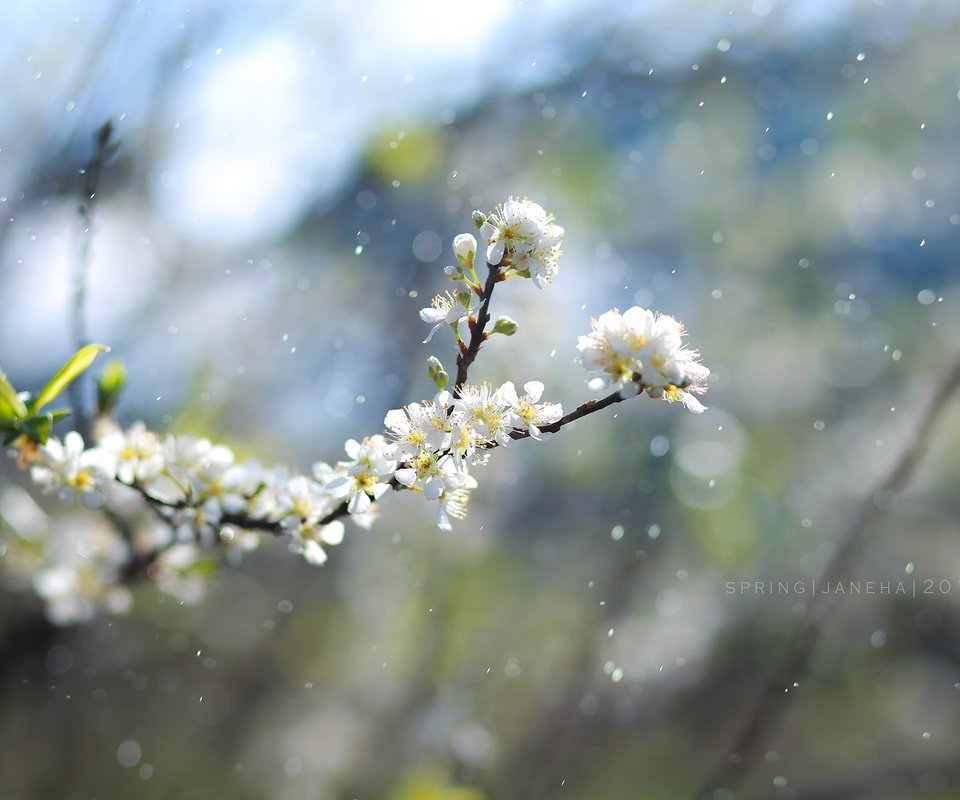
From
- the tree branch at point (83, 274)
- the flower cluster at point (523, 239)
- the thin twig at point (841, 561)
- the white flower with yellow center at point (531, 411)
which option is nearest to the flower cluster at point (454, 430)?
the white flower with yellow center at point (531, 411)

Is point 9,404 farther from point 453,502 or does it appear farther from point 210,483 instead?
point 453,502

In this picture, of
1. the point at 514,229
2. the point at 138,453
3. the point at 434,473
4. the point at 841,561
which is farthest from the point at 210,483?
the point at 841,561

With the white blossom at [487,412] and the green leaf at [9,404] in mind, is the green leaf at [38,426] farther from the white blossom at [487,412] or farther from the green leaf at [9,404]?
the white blossom at [487,412]

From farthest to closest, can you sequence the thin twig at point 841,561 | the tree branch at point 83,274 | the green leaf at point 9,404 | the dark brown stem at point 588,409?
the thin twig at point 841,561 → the tree branch at point 83,274 → the green leaf at point 9,404 → the dark brown stem at point 588,409

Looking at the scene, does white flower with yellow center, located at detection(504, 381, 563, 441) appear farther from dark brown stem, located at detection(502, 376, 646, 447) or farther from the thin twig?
the thin twig

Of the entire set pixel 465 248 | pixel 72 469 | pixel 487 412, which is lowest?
pixel 72 469

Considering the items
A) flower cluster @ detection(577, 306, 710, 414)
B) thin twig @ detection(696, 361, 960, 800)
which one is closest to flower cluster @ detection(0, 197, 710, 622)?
flower cluster @ detection(577, 306, 710, 414)
